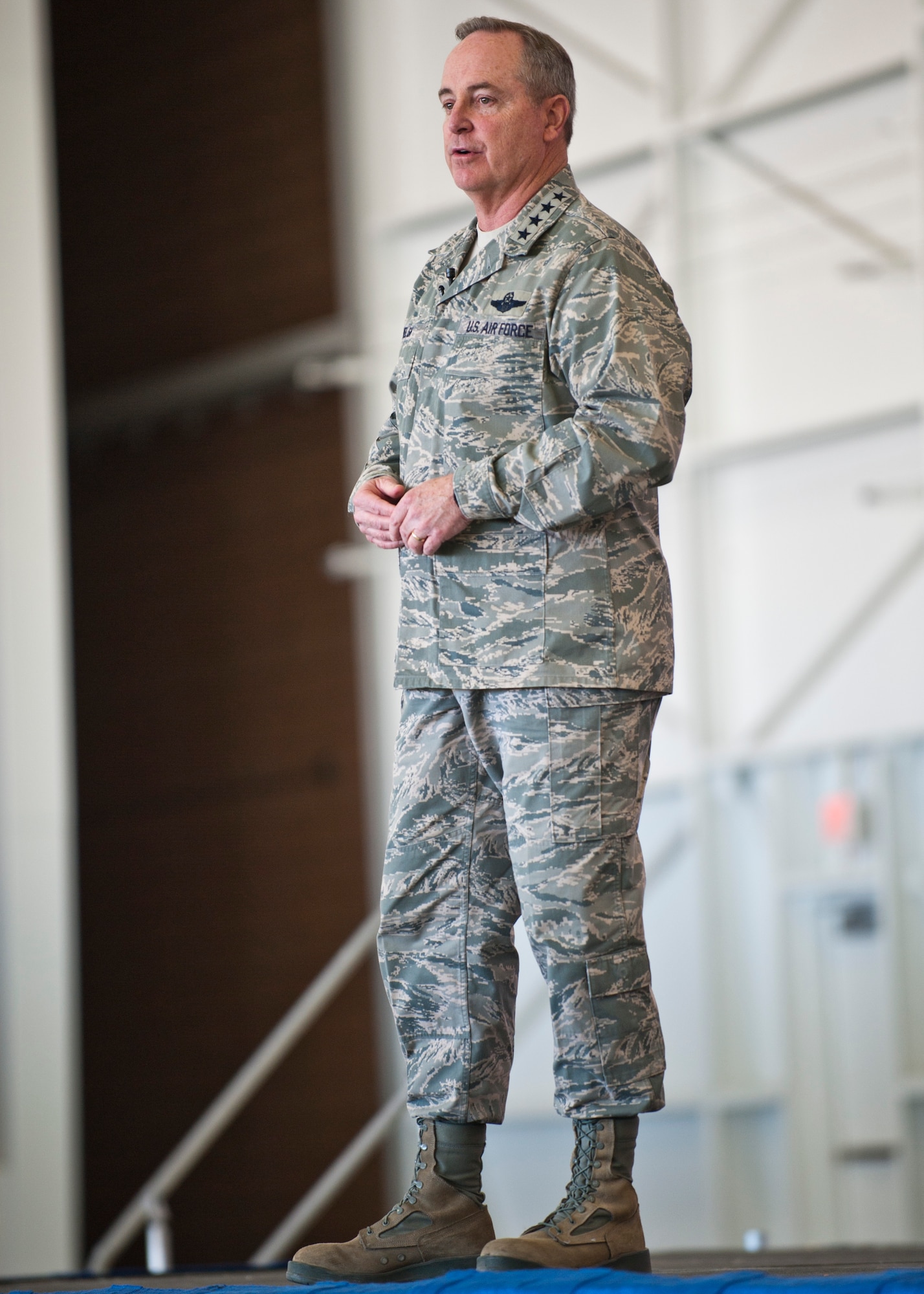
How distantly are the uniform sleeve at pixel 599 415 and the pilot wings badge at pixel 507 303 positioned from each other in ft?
0.16

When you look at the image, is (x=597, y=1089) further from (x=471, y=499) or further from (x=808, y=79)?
(x=808, y=79)

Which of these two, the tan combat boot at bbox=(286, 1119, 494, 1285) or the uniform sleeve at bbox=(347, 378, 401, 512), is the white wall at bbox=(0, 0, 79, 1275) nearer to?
the uniform sleeve at bbox=(347, 378, 401, 512)

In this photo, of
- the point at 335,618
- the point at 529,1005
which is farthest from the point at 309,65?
the point at 529,1005

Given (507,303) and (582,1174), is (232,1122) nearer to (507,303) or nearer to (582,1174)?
(582,1174)

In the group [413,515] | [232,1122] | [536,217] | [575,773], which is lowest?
[232,1122]

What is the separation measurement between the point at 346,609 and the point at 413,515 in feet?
14.3

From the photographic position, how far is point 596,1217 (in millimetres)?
1637

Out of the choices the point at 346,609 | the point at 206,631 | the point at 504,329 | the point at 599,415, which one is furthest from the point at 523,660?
the point at 206,631

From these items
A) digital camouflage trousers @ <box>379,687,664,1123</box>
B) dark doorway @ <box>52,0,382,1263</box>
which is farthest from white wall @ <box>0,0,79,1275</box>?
digital camouflage trousers @ <box>379,687,664,1123</box>

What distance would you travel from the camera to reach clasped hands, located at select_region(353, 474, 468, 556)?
1.72m

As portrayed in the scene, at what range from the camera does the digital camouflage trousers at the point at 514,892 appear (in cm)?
167

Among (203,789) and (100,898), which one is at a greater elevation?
(203,789)

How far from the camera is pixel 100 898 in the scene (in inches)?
253

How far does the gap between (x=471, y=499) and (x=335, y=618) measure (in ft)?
14.5
